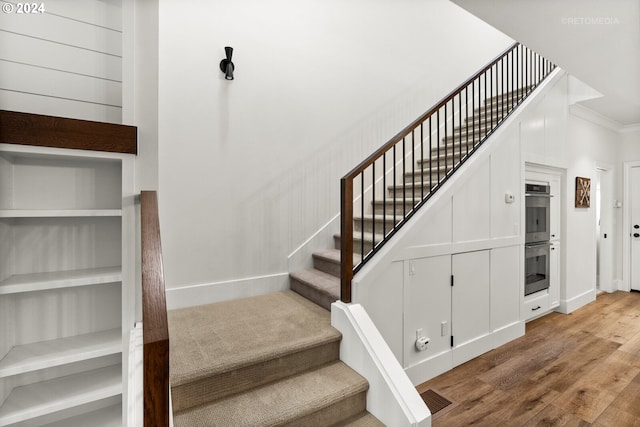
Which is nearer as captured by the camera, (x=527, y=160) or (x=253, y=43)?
(x=253, y=43)

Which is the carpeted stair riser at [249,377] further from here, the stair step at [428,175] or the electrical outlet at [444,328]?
the stair step at [428,175]

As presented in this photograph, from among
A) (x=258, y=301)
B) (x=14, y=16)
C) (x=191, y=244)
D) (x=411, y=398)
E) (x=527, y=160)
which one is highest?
(x=14, y=16)

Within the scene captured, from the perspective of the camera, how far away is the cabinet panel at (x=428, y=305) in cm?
249

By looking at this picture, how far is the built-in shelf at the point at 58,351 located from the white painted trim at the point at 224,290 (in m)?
0.69

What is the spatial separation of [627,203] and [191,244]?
6.50 m

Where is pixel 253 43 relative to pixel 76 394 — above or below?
above

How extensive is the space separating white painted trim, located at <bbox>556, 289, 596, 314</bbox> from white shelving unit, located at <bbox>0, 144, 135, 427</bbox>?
4.97m

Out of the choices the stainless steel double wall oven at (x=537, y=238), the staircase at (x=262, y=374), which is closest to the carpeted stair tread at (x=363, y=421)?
the staircase at (x=262, y=374)

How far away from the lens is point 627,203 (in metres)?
5.12

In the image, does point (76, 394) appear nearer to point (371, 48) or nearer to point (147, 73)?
point (147, 73)

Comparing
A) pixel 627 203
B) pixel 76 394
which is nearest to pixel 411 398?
pixel 76 394

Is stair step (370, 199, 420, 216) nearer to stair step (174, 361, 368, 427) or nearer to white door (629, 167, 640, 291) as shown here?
stair step (174, 361, 368, 427)

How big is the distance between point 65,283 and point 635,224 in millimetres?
7175

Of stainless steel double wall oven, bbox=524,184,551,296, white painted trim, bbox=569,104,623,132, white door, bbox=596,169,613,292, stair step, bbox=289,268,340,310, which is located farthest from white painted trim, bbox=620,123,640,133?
stair step, bbox=289,268,340,310
